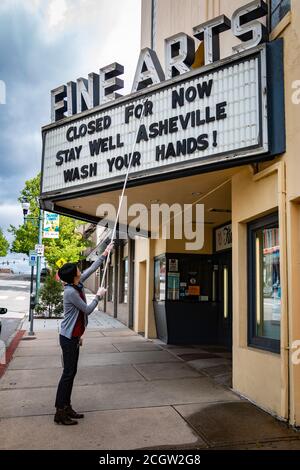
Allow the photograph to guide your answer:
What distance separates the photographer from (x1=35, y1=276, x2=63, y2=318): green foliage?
61.4ft

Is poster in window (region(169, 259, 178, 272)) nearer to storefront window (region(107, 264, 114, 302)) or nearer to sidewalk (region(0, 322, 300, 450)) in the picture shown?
sidewalk (region(0, 322, 300, 450))

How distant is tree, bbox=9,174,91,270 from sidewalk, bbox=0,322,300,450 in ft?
91.0

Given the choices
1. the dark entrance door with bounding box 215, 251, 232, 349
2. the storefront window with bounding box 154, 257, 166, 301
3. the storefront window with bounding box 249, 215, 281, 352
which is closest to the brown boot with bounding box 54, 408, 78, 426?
the storefront window with bounding box 249, 215, 281, 352

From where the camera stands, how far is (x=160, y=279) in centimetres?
1223

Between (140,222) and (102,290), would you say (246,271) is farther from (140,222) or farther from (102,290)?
(140,222)

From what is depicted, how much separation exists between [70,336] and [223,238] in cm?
662

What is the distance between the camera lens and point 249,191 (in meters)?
6.51

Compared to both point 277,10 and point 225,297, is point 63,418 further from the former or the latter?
point 225,297

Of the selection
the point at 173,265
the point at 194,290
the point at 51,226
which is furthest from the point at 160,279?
the point at 51,226

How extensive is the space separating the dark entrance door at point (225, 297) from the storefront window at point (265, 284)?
4200mm
